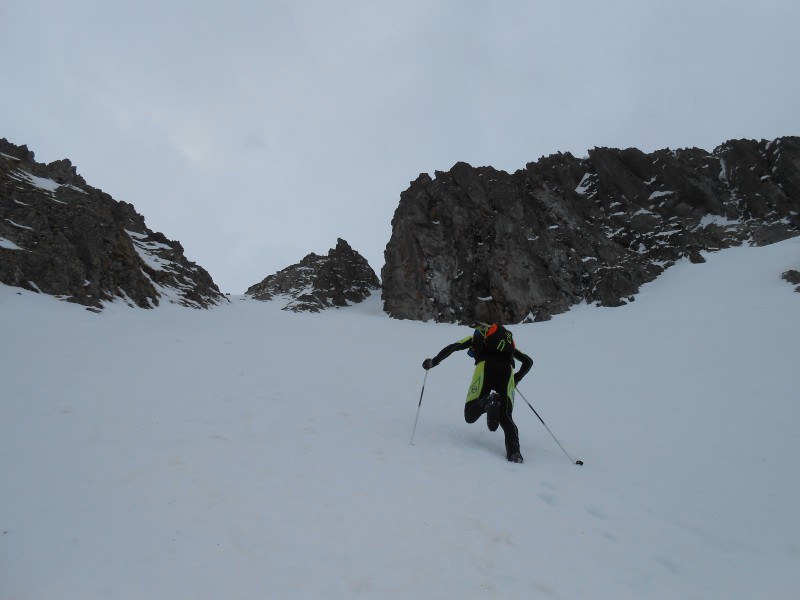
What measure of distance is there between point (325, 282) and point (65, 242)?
40.5 meters

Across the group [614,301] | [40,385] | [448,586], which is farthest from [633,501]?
[614,301]

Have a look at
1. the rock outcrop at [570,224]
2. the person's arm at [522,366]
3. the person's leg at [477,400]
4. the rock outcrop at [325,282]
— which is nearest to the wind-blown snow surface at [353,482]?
the person's leg at [477,400]

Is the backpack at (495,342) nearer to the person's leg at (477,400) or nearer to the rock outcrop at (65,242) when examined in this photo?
the person's leg at (477,400)

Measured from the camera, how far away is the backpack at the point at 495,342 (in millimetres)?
8445

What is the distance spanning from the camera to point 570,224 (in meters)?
45.2

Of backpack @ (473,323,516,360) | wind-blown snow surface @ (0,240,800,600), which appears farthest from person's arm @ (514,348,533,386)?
wind-blown snow surface @ (0,240,800,600)

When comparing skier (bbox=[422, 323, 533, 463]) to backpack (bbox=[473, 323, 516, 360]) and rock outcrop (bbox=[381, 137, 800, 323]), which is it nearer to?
backpack (bbox=[473, 323, 516, 360])

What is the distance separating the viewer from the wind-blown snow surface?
143 inches

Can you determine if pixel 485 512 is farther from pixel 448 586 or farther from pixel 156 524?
pixel 156 524

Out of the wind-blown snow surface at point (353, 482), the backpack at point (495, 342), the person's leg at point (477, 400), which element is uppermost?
the backpack at point (495, 342)

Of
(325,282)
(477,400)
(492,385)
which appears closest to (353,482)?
(477,400)

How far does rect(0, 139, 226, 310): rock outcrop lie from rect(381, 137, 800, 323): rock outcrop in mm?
26158

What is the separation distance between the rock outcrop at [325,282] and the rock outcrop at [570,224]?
11.2 metres

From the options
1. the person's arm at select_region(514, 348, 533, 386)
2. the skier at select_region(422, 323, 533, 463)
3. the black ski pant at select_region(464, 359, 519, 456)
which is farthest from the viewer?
the person's arm at select_region(514, 348, 533, 386)
